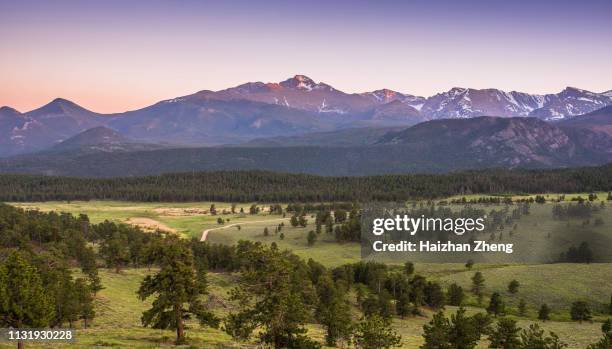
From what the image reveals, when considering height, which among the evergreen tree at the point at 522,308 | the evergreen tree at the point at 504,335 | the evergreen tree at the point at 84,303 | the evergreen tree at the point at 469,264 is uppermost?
the evergreen tree at the point at 84,303

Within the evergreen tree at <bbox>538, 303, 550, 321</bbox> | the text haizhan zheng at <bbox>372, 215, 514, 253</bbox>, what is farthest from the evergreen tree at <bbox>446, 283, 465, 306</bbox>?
the text haizhan zheng at <bbox>372, 215, 514, 253</bbox>

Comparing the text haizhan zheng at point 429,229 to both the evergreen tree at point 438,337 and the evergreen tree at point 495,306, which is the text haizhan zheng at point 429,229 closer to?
the evergreen tree at point 495,306

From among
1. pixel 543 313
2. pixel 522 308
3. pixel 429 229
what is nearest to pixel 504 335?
pixel 543 313

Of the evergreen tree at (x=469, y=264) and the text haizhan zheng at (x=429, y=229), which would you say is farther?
the text haizhan zheng at (x=429, y=229)

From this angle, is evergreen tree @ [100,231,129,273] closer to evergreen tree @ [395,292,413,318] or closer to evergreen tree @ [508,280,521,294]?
evergreen tree @ [395,292,413,318]

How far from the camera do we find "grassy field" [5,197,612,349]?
59.5 metres

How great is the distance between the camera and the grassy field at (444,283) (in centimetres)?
5947

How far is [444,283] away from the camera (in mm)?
116688

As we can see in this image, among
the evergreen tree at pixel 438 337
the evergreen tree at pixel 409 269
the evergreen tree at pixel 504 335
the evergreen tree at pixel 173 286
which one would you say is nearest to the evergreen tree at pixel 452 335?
the evergreen tree at pixel 438 337

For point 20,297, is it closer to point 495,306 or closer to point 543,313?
point 495,306

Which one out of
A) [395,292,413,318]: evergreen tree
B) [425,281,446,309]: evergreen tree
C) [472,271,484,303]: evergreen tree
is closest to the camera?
[395,292,413,318]: evergreen tree

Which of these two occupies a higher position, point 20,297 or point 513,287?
point 20,297

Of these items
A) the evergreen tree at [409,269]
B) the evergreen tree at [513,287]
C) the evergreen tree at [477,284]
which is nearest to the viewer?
the evergreen tree at [513,287]

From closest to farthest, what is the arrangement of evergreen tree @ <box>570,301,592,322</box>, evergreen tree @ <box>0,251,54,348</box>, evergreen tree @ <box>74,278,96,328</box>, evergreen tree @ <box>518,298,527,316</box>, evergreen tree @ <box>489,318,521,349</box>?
1. evergreen tree @ <box>0,251,54,348</box>
2. evergreen tree @ <box>489,318,521,349</box>
3. evergreen tree @ <box>74,278,96,328</box>
4. evergreen tree @ <box>570,301,592,322</box>
5. evergreen tree @ <box>518,298,527,316</box>
